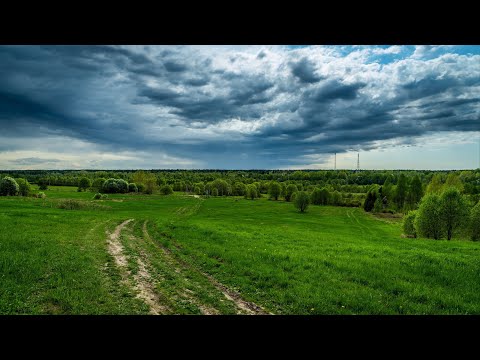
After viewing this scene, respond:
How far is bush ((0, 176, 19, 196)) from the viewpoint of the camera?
63.8 m

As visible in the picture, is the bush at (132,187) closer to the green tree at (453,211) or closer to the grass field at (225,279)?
the grass field at (225,279)

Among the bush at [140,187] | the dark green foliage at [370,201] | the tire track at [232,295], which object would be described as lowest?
the dark green foliage at [370,201]

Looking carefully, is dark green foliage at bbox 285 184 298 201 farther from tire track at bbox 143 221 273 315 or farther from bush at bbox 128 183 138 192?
tire track at bbox 143 221 273 315

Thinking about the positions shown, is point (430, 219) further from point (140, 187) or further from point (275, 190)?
point (140, 187)

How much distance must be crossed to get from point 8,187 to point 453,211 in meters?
81.6

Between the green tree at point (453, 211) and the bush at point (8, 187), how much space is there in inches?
3135

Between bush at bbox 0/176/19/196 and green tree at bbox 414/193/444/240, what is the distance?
77.3 metres

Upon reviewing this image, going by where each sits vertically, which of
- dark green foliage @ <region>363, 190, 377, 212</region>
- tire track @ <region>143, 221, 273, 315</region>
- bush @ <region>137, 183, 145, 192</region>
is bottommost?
dark green foliage @ <region>363, 190, 377, 212</region>

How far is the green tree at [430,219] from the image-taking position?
115 ft

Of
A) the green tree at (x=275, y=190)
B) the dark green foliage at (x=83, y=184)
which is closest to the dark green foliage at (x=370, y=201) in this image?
the green tree at (x=275, y=190)

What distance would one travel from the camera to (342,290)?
Result: 970cm

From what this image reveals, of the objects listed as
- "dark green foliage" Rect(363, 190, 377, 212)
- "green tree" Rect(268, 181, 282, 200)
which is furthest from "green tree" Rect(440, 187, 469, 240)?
"green tree" Rect(268, 181, 282, 200)
